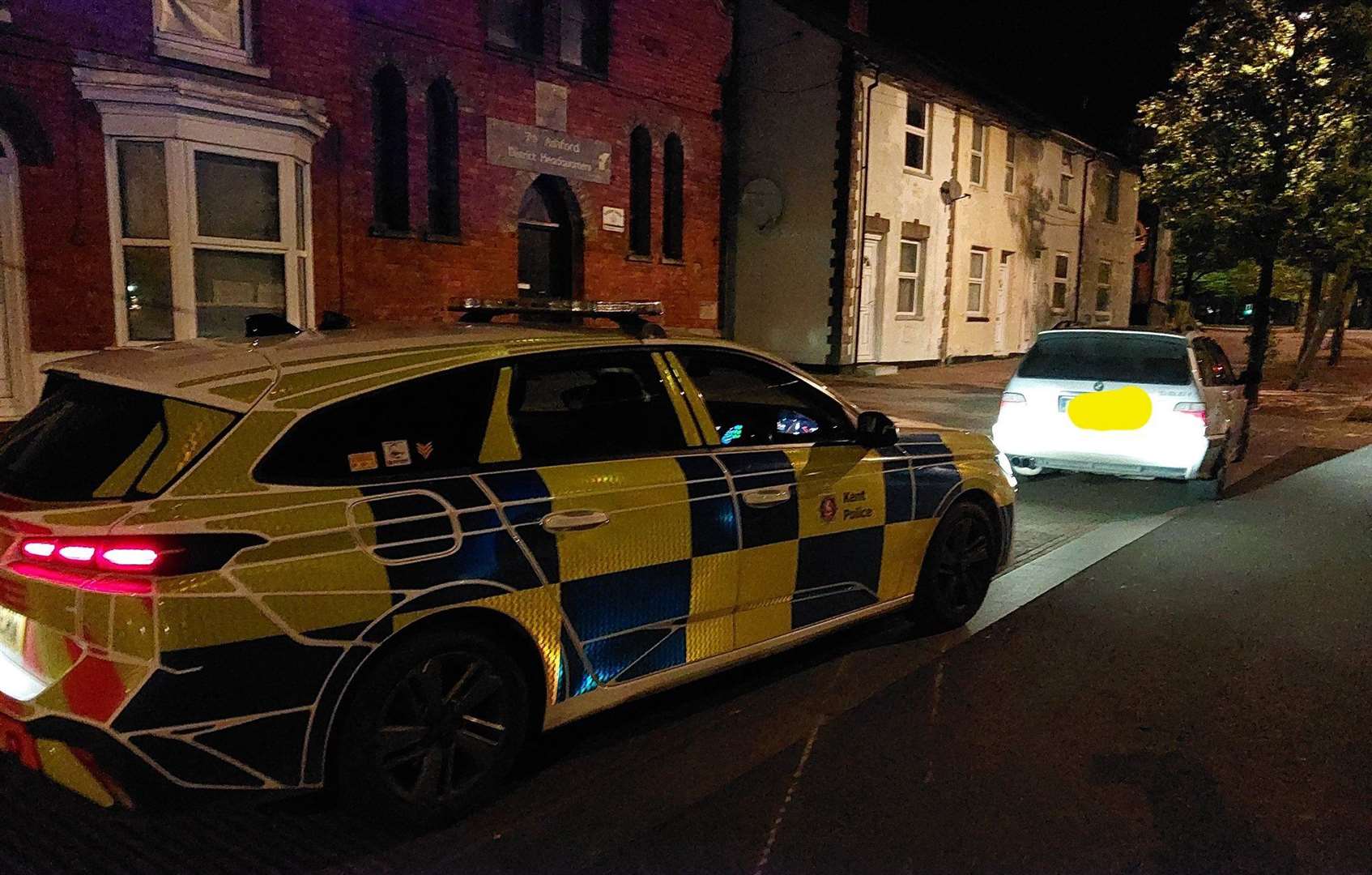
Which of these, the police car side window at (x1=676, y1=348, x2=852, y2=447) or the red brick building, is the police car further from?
the red brick building

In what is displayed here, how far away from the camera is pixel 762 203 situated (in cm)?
1797

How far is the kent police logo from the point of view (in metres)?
4.10

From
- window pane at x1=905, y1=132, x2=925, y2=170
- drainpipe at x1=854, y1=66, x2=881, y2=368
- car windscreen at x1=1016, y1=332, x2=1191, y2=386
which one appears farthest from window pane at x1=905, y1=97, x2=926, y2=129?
car windscreen at x1=1016, y1=332, x2=1191, y2=386

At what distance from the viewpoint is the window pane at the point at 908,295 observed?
19.5 metres

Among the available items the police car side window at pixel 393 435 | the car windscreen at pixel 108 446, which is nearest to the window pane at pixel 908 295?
the police car side window at pixel 393 435

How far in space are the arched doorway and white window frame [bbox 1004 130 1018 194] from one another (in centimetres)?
1178

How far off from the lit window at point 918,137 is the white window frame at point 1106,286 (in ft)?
33.5

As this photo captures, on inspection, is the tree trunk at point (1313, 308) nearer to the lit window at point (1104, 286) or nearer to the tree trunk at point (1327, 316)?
the tree trunk at point (1327, 316)

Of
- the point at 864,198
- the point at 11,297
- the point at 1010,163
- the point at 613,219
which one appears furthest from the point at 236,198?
the point at 1010,163

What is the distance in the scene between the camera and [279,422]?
279 centimetres

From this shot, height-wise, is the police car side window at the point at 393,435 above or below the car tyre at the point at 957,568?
above

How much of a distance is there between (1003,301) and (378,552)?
2172 cm

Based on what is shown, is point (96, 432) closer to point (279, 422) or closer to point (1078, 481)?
point (279, 422)

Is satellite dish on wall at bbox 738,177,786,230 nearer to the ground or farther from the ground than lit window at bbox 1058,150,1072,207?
nearer to the ground
